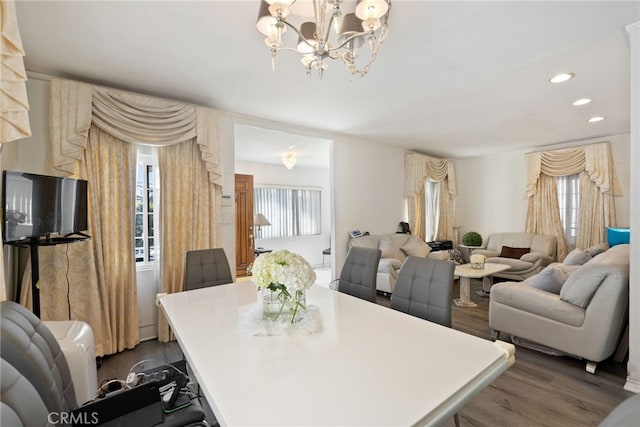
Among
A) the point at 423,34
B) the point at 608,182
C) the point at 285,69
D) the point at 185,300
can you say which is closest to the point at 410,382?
the point at 185,300

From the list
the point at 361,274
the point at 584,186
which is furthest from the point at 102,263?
the point at 584,186

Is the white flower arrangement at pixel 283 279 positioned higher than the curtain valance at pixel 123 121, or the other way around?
the curtain valance at pixel 123 121

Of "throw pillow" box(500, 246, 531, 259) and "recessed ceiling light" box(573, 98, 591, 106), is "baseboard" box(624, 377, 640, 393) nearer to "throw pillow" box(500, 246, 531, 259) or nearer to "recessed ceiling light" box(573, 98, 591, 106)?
"recessed ceiling light" box(573, 98, 591, 106)

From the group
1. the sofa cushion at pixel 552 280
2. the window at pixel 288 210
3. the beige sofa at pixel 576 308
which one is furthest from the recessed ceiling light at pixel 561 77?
the window at pixel 288 210

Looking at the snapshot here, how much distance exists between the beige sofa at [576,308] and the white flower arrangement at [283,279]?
2248 mm

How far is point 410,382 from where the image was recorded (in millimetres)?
943

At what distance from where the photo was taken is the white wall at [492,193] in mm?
5742

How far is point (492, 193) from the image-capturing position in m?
6.14

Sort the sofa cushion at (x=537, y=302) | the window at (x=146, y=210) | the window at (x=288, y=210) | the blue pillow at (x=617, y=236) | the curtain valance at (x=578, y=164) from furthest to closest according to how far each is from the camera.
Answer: the window at (x=288, y=210) < the curtain valance at (x=578, y=164) < the blue pillow at (x=617, y=236) < the window at (x=146, y=210) < the sofa cushion at (x=537, y=302)

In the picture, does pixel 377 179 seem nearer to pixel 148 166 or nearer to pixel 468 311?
pixel 468 311

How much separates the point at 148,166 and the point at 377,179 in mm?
3552

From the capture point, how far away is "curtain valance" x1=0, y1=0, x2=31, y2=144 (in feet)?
4.28

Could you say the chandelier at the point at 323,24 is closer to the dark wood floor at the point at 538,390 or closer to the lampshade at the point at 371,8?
the lampshade at the point at 371,8

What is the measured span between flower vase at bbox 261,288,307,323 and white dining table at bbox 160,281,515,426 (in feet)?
0.29
